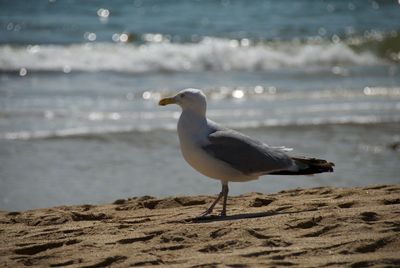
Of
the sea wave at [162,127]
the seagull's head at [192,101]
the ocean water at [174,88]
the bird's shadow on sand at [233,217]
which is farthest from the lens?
the sea wave at [162,127]

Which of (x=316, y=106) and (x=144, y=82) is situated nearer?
(x=316, y=106)

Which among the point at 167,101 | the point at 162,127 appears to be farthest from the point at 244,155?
the point at 162,127

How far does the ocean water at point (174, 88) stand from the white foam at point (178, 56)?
4 centimetres

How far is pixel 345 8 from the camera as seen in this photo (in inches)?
1038

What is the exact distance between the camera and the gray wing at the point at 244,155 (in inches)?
231

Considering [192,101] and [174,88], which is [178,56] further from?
[192,101]

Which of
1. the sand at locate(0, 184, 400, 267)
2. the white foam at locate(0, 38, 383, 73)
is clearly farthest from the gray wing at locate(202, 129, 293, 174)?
the white foam at locate(0, 38, 383, 73)

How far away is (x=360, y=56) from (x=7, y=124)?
1046cm

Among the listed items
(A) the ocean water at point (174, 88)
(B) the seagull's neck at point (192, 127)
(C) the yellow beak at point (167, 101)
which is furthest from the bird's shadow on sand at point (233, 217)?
(A) the ocean water at point (174, 88)

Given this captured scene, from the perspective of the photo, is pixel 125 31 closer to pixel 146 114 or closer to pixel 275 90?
pixel 275 90

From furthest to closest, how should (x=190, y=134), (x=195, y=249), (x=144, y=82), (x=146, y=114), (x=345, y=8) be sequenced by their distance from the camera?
1. (x=345, y=8)
2. (x=144, y=82)
3. (x=146, y=114)
4. (x=190, y=134)
5. (x=195, y=249)

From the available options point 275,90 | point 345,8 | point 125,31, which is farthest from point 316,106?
point 345,8

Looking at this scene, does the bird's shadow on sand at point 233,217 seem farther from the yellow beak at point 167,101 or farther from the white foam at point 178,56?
the white foam at point 178,56

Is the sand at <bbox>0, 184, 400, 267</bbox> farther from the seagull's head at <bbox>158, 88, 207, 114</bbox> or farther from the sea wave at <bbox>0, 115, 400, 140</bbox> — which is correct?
the sea wave at <bbox>0, 115, 400, 140</bbox>
